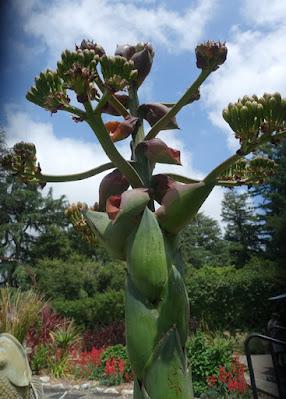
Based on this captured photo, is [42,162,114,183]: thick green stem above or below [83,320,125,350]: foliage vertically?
below

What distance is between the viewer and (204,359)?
313 inches

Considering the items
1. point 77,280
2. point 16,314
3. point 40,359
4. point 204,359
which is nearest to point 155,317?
point 204,359

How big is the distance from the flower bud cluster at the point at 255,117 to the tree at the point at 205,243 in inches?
1893

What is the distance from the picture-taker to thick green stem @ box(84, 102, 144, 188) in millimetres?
1301

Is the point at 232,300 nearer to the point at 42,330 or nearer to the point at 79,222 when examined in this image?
the point at 42,330

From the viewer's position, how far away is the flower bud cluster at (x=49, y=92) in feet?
4.25

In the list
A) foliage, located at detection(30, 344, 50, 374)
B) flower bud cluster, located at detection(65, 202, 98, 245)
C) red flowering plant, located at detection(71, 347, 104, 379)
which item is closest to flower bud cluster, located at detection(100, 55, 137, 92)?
flower bud cluster, located at detection(65, 202, 98, 245)

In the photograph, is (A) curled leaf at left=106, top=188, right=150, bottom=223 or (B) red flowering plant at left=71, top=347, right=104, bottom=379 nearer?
(A) curled leaf at left=106, top=188, right=150, bottom=223

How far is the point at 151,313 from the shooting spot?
1221 millimetres

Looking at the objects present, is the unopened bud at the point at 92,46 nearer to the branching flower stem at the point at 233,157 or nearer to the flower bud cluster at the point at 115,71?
the flower bud cluster at the point at 115,71

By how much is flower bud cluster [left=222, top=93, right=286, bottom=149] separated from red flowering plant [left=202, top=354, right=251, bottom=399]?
6489 mm

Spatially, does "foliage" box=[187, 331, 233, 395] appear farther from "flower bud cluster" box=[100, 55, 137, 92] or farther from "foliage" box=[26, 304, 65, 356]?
"flower bud cluster" box=[100, 55, 137, 92]

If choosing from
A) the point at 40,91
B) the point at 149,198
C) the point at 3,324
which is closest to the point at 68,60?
the point at 40,91

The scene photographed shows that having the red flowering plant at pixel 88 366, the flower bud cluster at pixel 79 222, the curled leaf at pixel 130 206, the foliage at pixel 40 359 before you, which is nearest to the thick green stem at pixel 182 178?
the curled leaf at pixel 130 206
